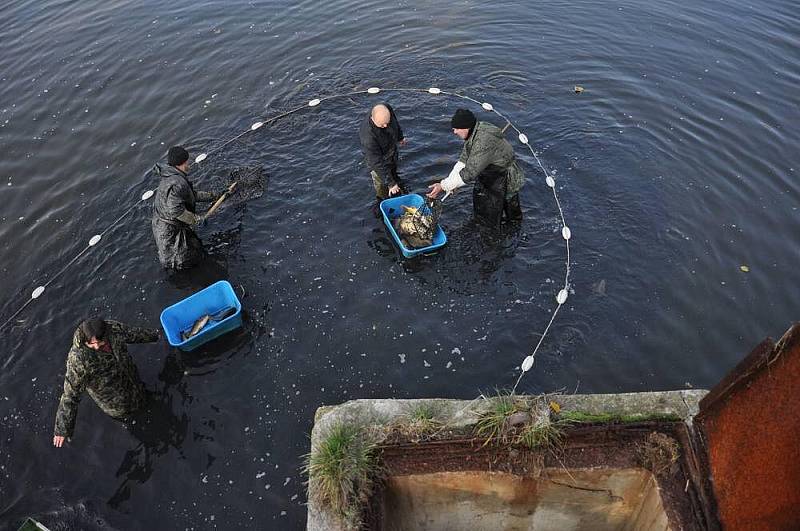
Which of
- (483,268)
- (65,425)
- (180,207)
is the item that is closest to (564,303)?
(483,268)

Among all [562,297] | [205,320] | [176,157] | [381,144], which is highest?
[176,157]

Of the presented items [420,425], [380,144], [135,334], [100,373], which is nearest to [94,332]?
[100,373]

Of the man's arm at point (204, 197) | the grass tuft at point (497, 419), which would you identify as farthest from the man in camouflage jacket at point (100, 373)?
the grass tuft at point (497, 419)

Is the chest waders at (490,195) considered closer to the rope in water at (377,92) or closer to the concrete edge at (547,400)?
the rope in water at (377,92)

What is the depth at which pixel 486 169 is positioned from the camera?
8070 mm

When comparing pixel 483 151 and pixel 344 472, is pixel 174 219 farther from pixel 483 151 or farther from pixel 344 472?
pixel 344 472

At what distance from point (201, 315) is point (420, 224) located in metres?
3.61

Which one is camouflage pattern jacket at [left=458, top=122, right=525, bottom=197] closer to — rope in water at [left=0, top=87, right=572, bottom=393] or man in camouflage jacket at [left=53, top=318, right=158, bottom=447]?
rope in water at [left=0, top=87, right=572, bottom=393]

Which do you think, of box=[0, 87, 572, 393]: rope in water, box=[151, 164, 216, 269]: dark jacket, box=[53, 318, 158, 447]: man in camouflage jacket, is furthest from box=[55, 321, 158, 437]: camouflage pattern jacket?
box=[0, 87, 572, 393]: rope in water

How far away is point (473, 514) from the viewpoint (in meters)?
4.76

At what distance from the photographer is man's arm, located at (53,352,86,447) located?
593 cm

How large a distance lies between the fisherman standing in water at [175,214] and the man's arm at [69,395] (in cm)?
262

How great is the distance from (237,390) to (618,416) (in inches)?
192

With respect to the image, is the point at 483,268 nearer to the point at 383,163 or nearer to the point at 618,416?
the point at 383,163
